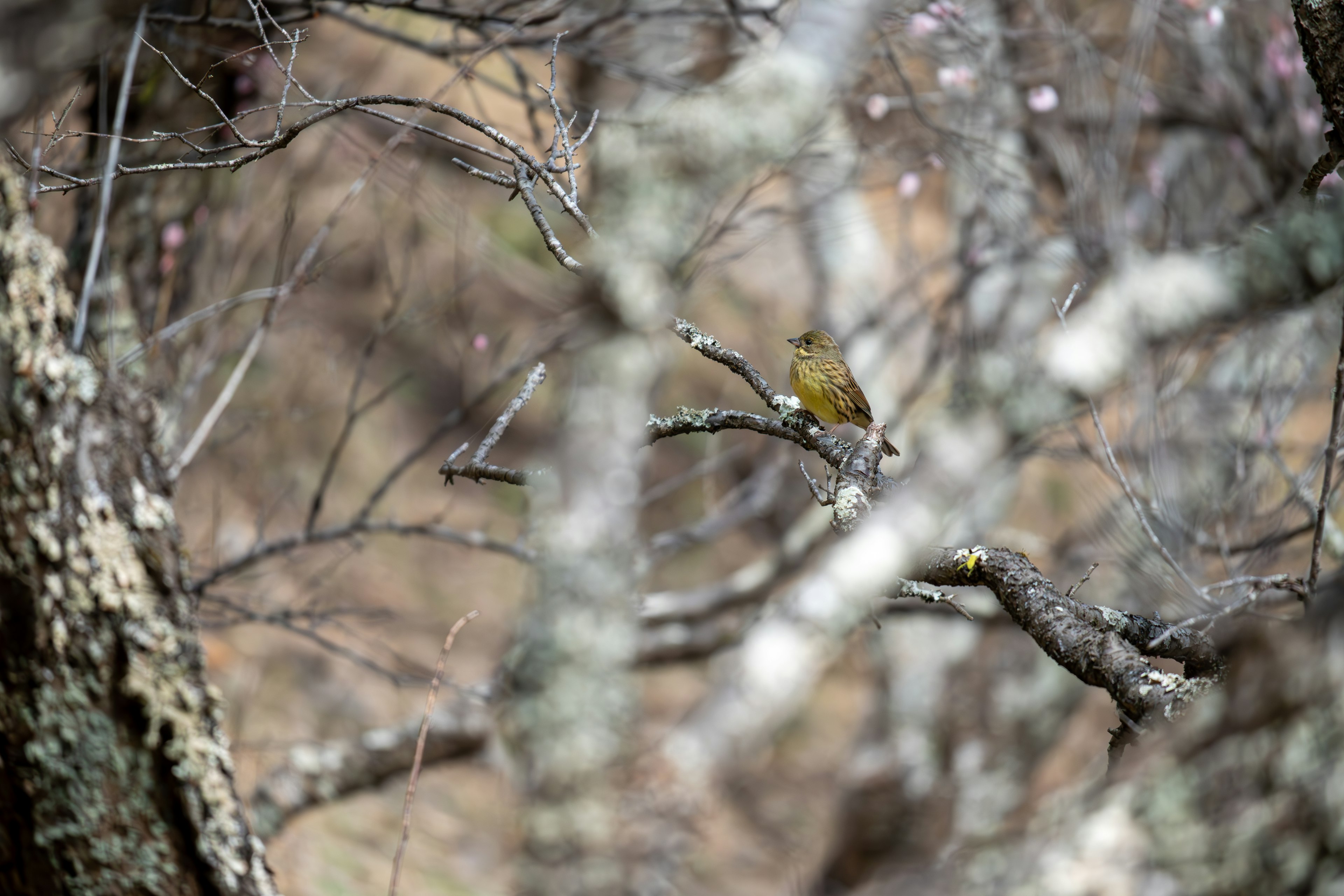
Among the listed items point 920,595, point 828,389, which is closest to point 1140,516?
point 920,595

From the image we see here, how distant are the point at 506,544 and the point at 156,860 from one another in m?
2.45

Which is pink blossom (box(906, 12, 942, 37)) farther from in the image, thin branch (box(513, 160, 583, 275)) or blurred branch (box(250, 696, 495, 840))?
blurred branch (box(250, 696, 495, 840))

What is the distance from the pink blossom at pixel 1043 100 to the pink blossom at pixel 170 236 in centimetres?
472

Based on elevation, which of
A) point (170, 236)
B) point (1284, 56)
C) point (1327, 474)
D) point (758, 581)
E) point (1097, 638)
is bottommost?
point (1097, 638)

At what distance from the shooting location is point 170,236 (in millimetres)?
4676

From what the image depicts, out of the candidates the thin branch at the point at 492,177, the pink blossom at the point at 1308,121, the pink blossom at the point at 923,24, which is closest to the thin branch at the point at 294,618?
the thin branch at the point at 492,177

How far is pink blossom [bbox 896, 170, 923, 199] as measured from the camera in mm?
6211

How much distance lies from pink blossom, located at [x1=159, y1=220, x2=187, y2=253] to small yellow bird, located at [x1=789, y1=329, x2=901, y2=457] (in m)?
3.10

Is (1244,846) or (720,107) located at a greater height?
(720,107)

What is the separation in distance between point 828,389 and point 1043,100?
2.34 metres

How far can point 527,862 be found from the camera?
1.68 meters

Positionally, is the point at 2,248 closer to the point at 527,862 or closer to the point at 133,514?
the point at 133,514

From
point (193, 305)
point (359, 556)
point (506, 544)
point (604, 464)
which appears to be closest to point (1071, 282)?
point (506, 544)

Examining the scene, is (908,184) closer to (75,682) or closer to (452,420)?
(452,420)
